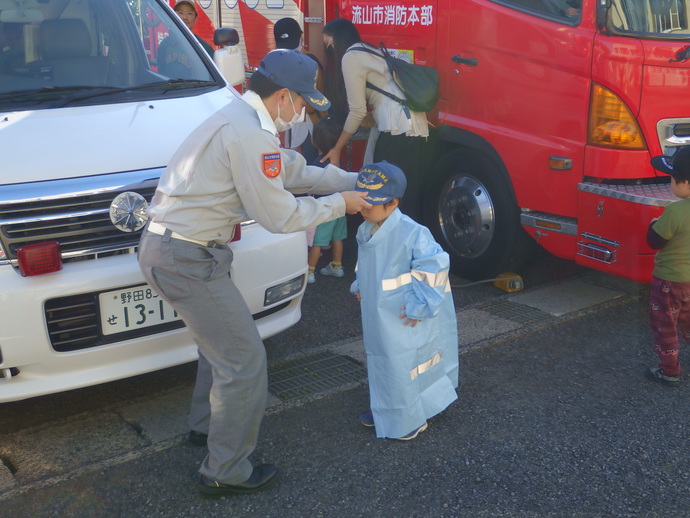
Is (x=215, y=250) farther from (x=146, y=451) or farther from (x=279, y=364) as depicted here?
(x=279, y=364)

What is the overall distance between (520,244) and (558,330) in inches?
30.8

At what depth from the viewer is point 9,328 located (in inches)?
127

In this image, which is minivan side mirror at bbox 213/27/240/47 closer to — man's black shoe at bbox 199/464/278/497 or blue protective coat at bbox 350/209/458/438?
blue protective coat at bbox 350/209/458/438

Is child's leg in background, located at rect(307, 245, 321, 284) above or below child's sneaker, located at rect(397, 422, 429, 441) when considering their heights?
above

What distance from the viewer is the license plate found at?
3424mm

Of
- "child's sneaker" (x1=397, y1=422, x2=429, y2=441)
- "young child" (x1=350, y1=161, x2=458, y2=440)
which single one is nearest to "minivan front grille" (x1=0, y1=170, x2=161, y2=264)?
"young child" (x1=350, y1=161, x2=458, y2=440)

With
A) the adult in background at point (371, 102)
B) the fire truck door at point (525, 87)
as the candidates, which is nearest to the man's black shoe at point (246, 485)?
the fire truck door at point (525, 87)

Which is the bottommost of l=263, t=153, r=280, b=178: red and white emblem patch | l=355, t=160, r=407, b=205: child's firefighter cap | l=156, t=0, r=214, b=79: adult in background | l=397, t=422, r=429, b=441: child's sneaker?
l=397, t=422, r=429, b=441: child's sneaker

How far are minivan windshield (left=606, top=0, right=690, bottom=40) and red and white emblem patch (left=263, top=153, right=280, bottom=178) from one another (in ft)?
8.78

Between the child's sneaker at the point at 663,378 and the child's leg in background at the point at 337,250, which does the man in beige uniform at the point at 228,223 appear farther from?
the child's leg in background at the point at 337,250

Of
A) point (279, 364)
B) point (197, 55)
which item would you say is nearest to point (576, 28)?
point (197, 55)

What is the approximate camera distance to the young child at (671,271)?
4.04 meters

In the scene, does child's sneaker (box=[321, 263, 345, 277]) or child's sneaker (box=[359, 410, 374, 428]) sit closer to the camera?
child's sneaker (box=[359, 410, 374, 428])

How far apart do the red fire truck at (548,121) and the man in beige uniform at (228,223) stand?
222 cm
